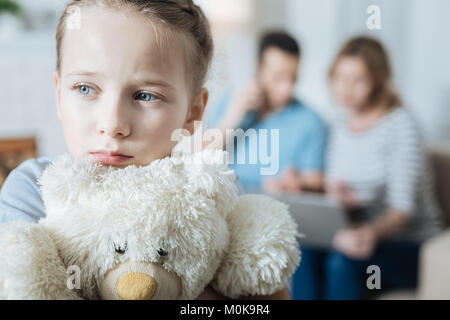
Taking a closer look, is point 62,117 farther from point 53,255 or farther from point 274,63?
point 274,63

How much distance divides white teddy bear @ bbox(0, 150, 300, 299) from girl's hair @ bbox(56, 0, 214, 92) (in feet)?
0.48

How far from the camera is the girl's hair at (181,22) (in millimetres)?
498

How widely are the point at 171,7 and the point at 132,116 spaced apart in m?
0.14

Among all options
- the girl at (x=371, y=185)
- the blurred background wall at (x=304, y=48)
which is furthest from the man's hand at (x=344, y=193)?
the blurred background wall at (x=304, y=48)

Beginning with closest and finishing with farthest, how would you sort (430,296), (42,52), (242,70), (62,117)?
(62,117) < (430,296) < (42,52) < (242,70)

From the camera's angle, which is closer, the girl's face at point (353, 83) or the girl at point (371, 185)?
the girl at point (371, 185)

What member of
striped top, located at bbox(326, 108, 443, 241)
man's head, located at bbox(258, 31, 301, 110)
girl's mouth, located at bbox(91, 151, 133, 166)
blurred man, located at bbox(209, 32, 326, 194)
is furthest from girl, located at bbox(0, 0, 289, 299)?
man's head, located at bbox(258, 31, 301, 110)

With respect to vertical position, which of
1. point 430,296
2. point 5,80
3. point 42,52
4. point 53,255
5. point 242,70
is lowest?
point 430,296

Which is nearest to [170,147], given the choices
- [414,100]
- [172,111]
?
[172,111]

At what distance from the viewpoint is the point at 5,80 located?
2051 mm

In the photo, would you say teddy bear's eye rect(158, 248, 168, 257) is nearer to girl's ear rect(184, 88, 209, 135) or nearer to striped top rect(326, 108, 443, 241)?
girl's ear rect(184, 88, 209, 135)

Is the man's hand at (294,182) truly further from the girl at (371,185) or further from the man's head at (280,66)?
the man's head at (280,66)

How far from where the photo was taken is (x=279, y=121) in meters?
1.93

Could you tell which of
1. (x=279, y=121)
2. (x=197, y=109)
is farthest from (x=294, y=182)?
(x=197, y=109)
